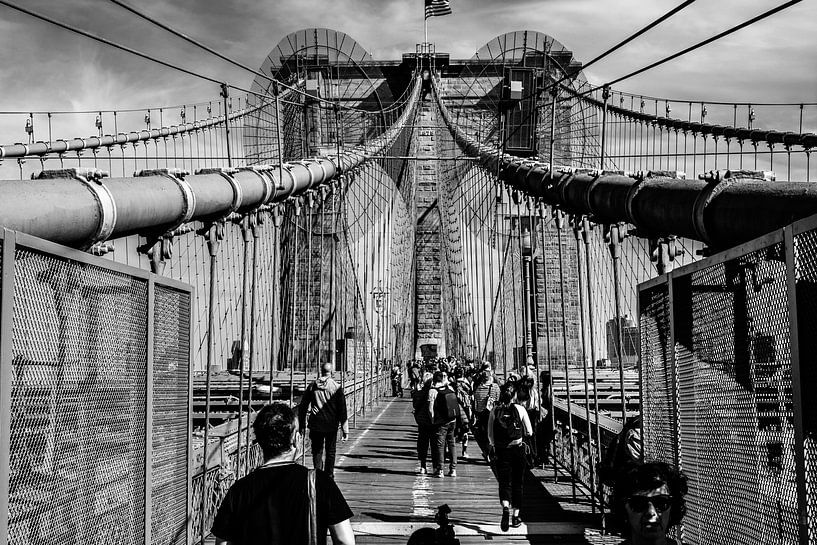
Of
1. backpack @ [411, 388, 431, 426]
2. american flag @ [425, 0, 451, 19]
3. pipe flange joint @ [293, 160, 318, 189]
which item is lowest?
backpack @ [411, 388, 431, 426]

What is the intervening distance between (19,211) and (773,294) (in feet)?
10.1

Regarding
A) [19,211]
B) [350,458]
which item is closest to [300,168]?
[350,458]

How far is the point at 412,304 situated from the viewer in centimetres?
4034

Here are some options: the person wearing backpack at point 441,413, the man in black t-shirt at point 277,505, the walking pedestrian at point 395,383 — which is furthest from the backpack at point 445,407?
the walking pedestrian at point 395,383

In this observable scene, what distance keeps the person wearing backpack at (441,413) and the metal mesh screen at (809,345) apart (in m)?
8.21

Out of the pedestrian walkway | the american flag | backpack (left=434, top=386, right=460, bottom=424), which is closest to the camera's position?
the pedestrian walkway

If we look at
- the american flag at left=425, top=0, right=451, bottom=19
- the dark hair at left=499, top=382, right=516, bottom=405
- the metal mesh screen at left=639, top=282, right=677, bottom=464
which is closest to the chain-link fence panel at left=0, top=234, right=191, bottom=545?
the metal mesh screen at left=639, top=282, right=677, bottom=464

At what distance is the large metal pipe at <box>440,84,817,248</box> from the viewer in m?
4.33

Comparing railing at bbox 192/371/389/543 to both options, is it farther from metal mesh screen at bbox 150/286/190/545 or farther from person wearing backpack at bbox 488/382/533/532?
person wearing backpack at bbox 488/382/533/532

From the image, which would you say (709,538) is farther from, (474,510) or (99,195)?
(474,510)

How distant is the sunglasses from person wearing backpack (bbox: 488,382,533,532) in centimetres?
495

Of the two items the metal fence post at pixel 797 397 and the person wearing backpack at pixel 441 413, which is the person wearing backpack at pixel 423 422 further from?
the metal fence post at pixel 797 397

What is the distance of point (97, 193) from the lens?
5.29m

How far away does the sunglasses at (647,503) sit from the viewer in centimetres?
326
